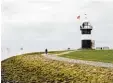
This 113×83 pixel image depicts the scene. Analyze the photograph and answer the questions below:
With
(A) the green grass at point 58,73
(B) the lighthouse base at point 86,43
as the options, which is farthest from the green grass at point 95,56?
(B) the lighthouse base at point 86,43

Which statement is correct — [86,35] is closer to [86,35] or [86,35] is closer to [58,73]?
[86,35]

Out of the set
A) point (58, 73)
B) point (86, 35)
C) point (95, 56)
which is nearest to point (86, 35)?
point (86, 35)

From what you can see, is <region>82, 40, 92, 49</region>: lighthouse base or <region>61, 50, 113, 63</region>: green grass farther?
<region>82, 40, 92, 49</region>: lighthouse base

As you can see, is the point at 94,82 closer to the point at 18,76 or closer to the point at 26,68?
the point at 18,76

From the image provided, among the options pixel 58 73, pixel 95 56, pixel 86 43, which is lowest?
pixel 58 73

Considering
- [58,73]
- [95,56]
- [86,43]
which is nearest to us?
[58,73]

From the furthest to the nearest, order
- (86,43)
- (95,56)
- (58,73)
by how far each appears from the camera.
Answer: (86,43) < (95,56) < (58,73)

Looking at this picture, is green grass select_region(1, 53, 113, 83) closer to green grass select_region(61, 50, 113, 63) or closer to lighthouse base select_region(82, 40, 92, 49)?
green grass select_region(61, 50, 113, 63)

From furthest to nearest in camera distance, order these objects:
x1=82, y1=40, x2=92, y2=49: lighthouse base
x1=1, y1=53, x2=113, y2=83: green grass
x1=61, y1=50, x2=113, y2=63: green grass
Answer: x1=82, y1=40, x2=92, y2=49: lighthouse base < x1=61, y1=50, x2=113, y2=63: green grass < x1=1, y1=53, x2=113, y2=83: green grass

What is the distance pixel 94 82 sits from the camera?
84.3 feet

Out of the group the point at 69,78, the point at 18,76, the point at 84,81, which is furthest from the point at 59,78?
the point at 18,76

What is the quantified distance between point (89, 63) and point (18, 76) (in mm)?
6140

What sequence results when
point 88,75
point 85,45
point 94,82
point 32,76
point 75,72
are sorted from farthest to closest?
point 85,45 → point 32,76 → point 75,72 → point 88,75 → point 94,82

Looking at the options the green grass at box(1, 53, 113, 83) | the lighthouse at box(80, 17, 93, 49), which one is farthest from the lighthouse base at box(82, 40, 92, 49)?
the green grass at box(1, 53, 113, 83)
